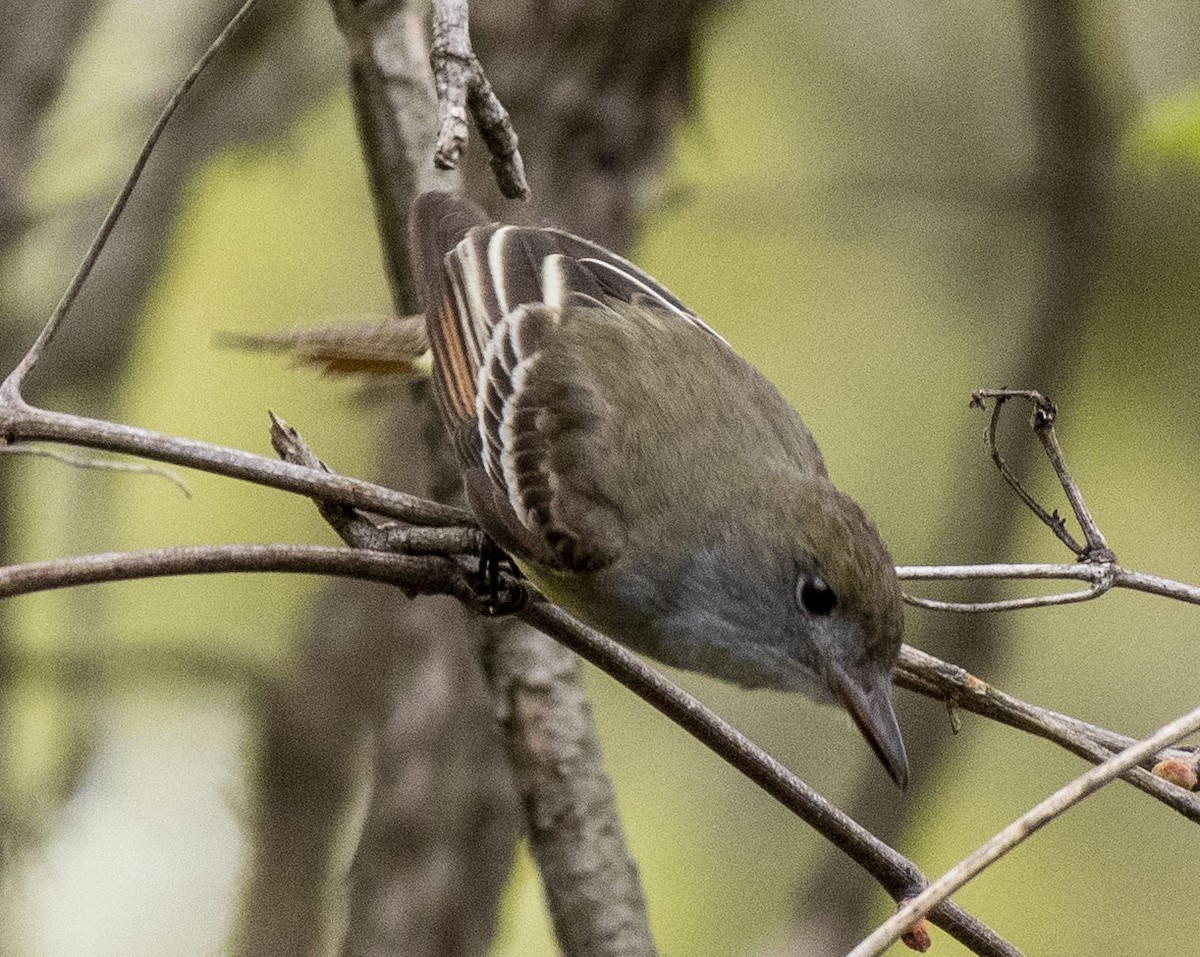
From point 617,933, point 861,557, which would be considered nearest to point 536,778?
point 617,933

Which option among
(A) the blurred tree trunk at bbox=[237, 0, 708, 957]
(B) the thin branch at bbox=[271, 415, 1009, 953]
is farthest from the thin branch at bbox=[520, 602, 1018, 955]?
(A) the blurred tree trunk at bbox=[237, 0, 708, 957]

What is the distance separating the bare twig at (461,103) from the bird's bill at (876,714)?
0.98 metres

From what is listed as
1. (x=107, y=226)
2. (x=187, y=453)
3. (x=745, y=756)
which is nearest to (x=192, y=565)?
(x=187, y=453)

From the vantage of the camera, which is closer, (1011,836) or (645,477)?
(1011,836)

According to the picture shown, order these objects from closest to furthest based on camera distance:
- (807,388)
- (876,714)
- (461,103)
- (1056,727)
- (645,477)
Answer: (461,103), (1056,727), (876,714), (645,477), (807,388)

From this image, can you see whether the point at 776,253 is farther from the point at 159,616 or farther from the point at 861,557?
the point at 861,557

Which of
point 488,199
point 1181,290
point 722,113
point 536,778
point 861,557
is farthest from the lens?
point 722,113

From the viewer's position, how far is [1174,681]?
6297mm

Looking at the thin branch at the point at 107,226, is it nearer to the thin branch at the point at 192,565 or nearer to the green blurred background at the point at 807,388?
the thin branch at the point at 192,565

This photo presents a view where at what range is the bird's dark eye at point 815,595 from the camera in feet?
9.03

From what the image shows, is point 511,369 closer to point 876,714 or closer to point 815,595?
point 815,595

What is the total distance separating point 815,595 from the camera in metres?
2.79

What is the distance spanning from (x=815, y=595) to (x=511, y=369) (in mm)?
843

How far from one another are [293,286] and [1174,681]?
3836 mm
